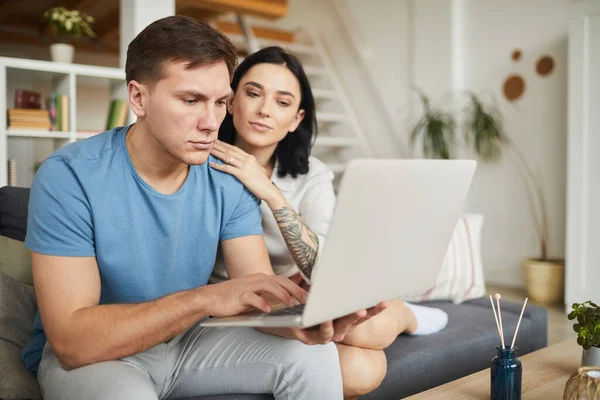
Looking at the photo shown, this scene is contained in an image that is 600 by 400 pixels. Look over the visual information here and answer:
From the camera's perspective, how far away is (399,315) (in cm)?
179

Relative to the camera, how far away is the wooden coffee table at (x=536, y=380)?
1.34 meters

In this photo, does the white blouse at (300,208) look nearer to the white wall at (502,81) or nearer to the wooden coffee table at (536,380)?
the wooden coffee table at (536,380)

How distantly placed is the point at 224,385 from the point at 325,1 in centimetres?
601

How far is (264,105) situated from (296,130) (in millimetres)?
250

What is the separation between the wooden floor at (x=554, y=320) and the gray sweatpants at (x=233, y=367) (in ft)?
7.49

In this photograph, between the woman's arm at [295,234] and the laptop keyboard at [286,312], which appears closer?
the laptop keyboard at [286,312]

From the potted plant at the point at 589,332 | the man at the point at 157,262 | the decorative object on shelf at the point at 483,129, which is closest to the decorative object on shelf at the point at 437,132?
the decorative object on shelf at the point at 483,129

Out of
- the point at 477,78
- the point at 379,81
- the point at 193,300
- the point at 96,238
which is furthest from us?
the point at 379,81

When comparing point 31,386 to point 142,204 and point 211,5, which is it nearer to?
point 142,204

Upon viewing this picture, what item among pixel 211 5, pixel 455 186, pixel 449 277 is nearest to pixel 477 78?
pixel 211 5

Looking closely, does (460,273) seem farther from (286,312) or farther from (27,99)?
(27,99)

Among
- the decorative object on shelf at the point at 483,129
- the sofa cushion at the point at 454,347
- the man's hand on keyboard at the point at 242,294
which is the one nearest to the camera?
the man's hand on keyboard at the point at 242,294

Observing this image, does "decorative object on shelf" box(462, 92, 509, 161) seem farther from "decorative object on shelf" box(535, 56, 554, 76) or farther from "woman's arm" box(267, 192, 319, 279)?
"woman's arm" box(267, 192, 319, 279)

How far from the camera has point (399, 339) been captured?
192cm
